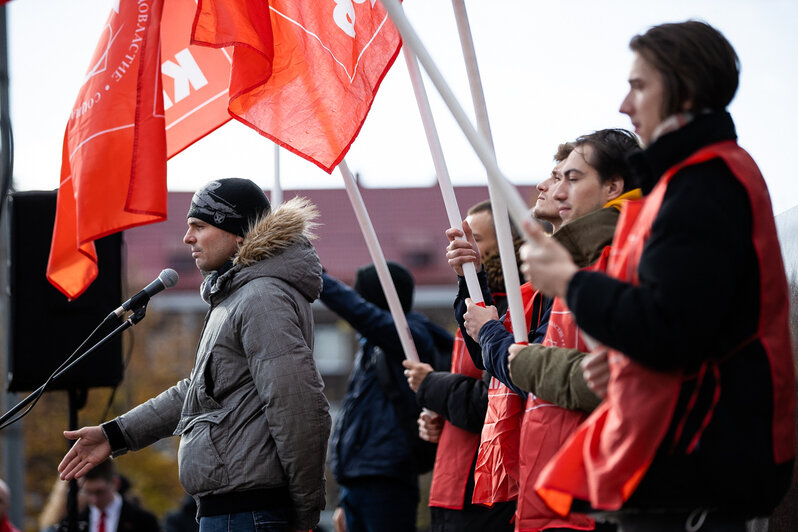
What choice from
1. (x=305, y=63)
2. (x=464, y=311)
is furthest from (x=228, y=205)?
(x=464, y=311)

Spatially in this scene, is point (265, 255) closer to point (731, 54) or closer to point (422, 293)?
point (731, 54)

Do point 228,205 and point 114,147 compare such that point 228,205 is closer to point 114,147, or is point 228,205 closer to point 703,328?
point 114,147

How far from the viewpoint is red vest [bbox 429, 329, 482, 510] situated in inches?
162

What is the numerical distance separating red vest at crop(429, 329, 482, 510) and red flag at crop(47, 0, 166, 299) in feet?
4.68

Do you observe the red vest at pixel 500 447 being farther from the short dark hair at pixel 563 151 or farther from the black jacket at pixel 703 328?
the black jacket at pixel 703 328

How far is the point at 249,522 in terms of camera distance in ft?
11.8

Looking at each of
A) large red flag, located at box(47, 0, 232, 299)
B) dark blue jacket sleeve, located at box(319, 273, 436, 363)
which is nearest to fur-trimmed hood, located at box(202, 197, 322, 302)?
large red flag, located at box(47, 0, 232, 299)

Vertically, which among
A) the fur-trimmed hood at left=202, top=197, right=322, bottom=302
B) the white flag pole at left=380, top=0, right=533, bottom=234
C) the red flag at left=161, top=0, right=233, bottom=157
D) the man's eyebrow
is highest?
the red flag at left=161, top=0, right=233, bottom=157

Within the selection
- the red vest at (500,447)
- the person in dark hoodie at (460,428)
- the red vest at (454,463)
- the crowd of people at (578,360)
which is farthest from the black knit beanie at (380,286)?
the red vest at (500,447)

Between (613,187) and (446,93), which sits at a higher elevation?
(446,93)

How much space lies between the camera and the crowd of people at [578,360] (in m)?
2.09

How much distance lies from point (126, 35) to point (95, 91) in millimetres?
256

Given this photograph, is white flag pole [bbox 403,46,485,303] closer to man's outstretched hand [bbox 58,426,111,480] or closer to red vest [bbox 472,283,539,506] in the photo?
red vest [bbox 472,283,539,506]

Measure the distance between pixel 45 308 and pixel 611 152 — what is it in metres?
4.06
